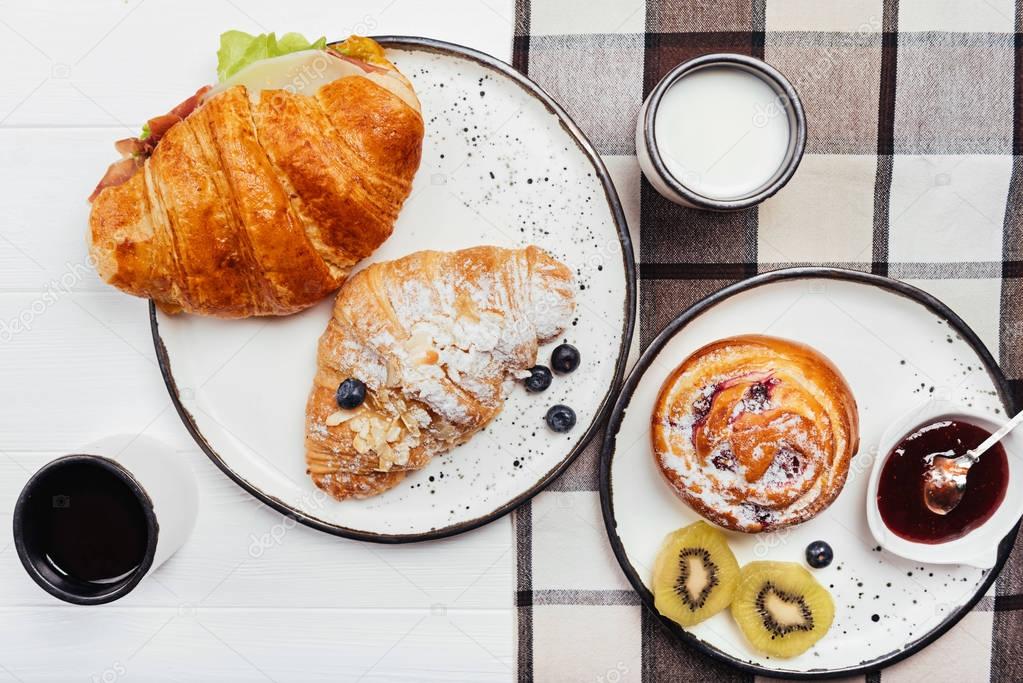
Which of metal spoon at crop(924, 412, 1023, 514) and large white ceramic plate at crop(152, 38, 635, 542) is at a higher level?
large white ceramic plate at crop(152, 38, 635, 542)

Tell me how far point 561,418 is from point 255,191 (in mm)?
740

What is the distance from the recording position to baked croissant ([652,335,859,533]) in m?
1.46

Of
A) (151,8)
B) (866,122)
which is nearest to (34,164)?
(151,8)

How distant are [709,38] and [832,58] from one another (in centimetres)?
27

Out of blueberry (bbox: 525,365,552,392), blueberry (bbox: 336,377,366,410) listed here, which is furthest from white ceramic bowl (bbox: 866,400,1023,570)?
blueberry (bbox: 336,377,366,410)

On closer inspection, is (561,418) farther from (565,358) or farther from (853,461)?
(853,461)

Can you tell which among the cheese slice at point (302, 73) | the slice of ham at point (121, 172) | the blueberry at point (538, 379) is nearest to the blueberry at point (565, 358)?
the blueberry at point (538, 379)

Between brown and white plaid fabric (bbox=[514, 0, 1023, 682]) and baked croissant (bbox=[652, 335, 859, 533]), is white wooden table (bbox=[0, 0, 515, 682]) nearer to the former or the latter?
brown and white plaid fabric (bbox=[514, 0, 1023, 682])

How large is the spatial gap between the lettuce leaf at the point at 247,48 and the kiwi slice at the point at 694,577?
4.25 ft

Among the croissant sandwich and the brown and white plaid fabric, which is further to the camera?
the brown and white plaid fabric

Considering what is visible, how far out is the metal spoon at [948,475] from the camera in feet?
5.07

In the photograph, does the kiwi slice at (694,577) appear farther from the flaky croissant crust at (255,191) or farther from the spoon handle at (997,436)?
the flaky croissant crust at (255,191)

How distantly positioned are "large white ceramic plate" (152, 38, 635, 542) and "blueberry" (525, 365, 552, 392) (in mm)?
36

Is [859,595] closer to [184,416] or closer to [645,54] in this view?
[645,54]
